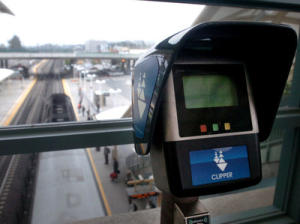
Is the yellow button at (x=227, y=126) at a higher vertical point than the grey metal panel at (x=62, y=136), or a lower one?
higher

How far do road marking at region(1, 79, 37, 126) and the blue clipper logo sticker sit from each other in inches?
47.8

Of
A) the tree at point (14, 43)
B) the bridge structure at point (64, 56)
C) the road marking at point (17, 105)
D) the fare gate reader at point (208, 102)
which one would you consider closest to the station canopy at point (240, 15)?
the bridge structure at point (64, 56)

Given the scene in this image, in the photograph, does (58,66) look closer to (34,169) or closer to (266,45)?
(34,169)

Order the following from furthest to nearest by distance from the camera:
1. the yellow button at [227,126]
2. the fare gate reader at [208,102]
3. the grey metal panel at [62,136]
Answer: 1. the grey metal panel at [62,136]
2. the yellow button at [227,126]
3. the fare gate reader at [208,102]

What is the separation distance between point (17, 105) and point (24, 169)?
474 millimetres

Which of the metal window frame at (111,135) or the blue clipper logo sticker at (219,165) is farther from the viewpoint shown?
the metal window frame at (111,135)

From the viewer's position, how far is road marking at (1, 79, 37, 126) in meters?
1.61

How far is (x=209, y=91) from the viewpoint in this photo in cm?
105

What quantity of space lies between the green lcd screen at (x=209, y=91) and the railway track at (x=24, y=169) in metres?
1.08

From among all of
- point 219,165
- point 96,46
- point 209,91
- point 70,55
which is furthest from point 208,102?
point 70,55

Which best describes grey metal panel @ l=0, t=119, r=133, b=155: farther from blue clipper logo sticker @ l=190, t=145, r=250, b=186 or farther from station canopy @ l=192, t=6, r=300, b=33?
station canopy @ l=192, t=6, r=300, b=33

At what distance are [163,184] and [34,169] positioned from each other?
1.41 meters

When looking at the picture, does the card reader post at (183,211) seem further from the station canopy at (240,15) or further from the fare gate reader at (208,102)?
the station canopy at (240,15)

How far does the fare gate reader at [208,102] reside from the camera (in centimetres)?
91
